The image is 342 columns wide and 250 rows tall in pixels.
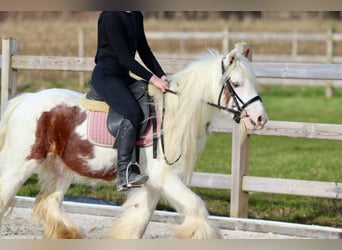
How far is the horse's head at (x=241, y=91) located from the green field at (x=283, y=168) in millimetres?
1725

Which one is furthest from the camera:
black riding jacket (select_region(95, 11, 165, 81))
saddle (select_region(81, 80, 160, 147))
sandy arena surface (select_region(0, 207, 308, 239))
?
sandy arena surface (select_region(0, 207, 308, 239))

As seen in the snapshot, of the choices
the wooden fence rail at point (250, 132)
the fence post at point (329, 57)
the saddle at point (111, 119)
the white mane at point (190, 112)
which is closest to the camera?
the white mane at point (190, 112)

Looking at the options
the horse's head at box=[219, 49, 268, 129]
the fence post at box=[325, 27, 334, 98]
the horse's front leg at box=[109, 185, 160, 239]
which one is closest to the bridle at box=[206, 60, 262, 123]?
the horse's head at box=[219, 49, 268, 129]

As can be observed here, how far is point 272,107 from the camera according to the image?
653 inches

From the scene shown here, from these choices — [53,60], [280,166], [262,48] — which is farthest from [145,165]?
[262,48]

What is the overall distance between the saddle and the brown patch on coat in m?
0.09

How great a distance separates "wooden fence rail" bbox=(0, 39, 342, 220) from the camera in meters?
6.25

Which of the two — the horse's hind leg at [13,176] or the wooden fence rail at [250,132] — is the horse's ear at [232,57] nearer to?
the wooden fence rail at [250,132]

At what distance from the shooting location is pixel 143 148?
5078 mm

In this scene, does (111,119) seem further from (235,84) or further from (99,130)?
(235,84)

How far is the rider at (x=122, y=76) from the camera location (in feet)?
15.9

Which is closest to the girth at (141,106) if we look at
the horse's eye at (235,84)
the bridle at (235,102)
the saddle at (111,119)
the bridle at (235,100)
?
the saddle at (111,119)

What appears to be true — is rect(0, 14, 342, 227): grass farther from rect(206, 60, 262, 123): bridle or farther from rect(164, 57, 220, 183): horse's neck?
rect(206, 60, 262, 123): bridle

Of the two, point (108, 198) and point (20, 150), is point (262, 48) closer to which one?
point (108, 198)
